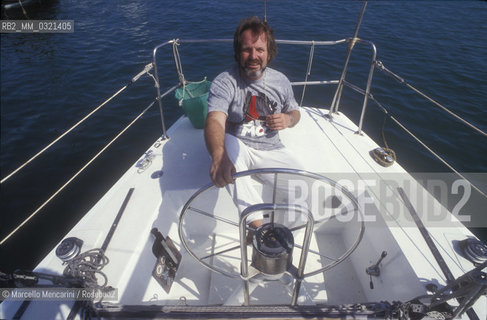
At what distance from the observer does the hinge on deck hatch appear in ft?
5.56

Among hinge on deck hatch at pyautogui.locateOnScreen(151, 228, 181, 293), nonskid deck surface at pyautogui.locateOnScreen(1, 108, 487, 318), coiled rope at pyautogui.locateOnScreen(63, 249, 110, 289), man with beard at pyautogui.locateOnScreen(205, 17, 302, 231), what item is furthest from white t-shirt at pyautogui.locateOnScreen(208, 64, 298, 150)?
coiled rope at pyautogui.locateOnScreen(63, 249, 110, 289)

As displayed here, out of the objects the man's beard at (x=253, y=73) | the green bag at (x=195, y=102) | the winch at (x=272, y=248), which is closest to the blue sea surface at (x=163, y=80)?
the green bag at (x=195, y=102)

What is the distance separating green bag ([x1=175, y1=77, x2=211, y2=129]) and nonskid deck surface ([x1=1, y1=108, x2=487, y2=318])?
0.13m

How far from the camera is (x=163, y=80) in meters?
6.42

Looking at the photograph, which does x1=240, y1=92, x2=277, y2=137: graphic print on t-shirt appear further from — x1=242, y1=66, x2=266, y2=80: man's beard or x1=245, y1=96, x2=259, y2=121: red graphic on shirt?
x1=242, y1=66, x2=266, y2=80: man's beard

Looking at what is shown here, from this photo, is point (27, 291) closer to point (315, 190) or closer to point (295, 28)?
point (315, 190)

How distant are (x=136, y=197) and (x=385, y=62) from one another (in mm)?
6886

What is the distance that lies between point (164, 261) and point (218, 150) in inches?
34.5

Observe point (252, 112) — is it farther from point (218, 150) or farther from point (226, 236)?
point (226, 236)

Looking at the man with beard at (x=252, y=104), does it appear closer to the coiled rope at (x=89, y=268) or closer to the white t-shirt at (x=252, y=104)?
the white t-shirt at (x=252, y=104)

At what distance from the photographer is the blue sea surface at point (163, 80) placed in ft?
13.3

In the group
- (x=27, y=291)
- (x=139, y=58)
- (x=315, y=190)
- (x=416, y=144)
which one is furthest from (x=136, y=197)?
(x=139, y=58)

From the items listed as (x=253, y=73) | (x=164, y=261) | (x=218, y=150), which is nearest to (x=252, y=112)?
(x=253, y=73)

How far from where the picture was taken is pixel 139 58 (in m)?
7.43
